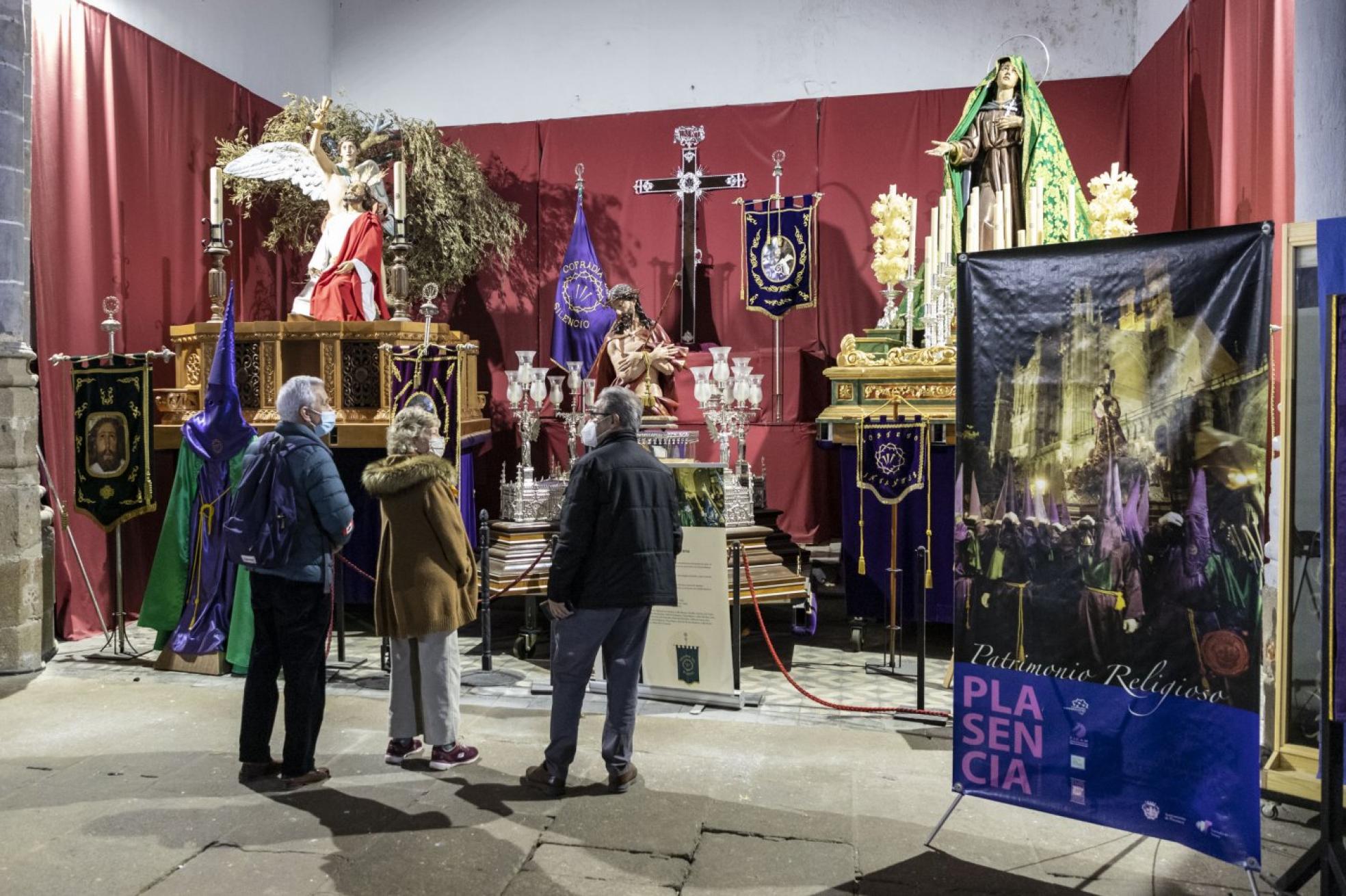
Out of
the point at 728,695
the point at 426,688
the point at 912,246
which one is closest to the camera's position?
the point at 426,688

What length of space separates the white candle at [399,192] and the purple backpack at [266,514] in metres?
3.92

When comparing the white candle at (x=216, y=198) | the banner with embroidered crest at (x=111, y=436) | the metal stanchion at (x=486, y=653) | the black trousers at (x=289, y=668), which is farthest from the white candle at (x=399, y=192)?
the black trousers at (x=289, y=668)

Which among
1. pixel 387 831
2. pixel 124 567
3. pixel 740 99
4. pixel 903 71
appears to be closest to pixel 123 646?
pixel 124 567

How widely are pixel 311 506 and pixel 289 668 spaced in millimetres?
676

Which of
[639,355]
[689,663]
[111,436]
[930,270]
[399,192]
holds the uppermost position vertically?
[399,192]

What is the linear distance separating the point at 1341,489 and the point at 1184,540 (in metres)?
0.48

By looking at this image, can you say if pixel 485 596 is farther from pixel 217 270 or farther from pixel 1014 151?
pixel 1014 151

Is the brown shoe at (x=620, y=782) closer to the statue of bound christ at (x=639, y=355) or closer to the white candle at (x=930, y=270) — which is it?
the statue of bound christ at (x=639, y=355)

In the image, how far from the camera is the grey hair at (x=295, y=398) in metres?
4.33

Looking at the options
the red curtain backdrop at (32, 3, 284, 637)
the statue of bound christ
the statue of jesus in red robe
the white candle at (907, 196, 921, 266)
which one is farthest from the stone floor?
the white candle at (907, 196, 921, 266)

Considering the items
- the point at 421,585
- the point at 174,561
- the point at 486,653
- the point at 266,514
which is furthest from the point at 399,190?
the point at 421,585

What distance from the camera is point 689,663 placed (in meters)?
5.62

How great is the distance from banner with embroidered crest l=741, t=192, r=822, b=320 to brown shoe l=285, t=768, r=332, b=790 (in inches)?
221

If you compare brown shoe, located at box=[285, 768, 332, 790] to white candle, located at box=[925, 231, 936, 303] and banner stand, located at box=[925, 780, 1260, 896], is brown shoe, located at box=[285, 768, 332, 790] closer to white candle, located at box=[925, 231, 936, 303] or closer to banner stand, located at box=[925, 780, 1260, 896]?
banner stand, located at box=[925, 780, 1260, 896]
